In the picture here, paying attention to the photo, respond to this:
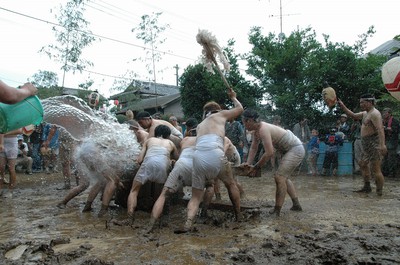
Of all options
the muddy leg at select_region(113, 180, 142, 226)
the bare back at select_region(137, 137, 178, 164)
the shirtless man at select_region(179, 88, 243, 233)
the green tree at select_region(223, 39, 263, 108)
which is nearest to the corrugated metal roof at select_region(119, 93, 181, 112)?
the green tree at select_region(223, 39, 263, 108)

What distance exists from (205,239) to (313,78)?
9877 mm

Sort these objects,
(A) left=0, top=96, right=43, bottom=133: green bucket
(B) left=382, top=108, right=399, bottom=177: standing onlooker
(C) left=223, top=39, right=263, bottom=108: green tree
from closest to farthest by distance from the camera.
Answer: (A) left=0, top=96, right=43, bottom=133: green bucket, (B) left=382, top=108, right=399, bottom=177: standing onlooker, (C) left=223, top=39, right=263, bottom=108: green tree

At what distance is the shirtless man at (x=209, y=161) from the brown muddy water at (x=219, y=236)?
0.32m

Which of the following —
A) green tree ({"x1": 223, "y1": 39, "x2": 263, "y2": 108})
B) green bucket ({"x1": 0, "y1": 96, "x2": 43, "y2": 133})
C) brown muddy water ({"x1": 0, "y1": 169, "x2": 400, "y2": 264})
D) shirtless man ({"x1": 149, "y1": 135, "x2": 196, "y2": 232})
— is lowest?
brown muddy water ({"x1": 0, "y1": 169, "x2": 400, "y2": 264})

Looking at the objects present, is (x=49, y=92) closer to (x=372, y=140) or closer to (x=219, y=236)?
(x=372, y=140)

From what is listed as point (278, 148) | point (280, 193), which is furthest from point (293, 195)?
point (278, 148)

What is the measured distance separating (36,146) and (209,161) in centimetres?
1021

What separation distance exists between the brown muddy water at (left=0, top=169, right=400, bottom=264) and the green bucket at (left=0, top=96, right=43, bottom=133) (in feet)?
4.58

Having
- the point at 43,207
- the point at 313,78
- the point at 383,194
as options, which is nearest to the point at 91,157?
the point at 43,207

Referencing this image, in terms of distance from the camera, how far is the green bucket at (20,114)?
3.04m

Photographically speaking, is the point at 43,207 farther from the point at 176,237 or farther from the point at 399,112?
the point at 399,112

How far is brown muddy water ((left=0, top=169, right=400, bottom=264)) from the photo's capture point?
3469 millimetres

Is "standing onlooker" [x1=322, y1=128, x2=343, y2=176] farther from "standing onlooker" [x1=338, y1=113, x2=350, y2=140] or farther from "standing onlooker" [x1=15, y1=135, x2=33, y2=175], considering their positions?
"standing onlooker" [x1=15, y1=135, x2=33, y2=175]

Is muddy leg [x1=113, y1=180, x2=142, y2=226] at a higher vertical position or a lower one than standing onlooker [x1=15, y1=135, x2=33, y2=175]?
lower
